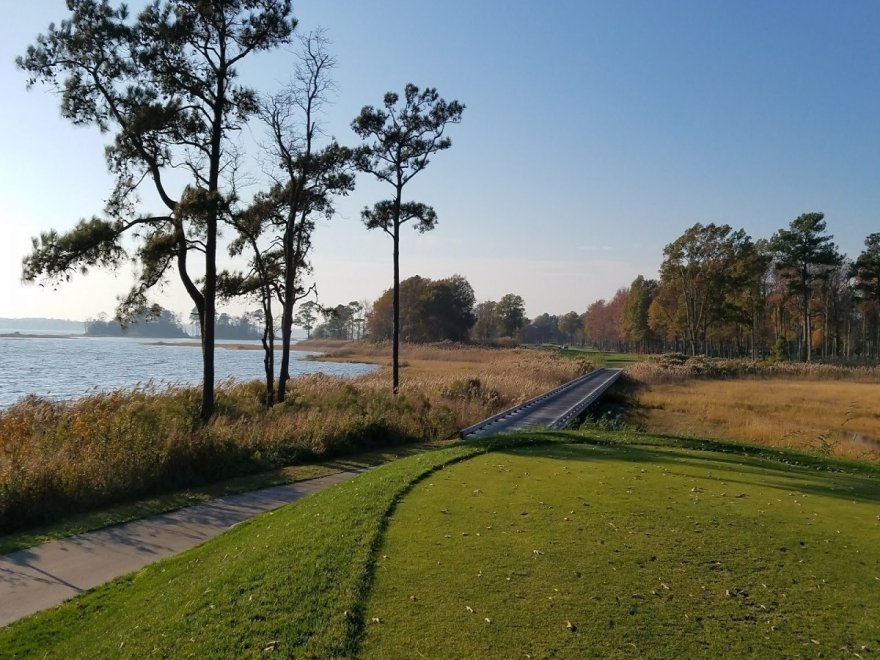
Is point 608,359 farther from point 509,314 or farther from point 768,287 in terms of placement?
point 509,314

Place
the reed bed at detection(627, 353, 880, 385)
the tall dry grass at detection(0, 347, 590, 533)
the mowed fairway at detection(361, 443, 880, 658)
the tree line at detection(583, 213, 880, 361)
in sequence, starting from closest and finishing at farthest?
the mowed fairway at detection(361, 443, 880, 658), the tall dry grass at detection(0, 347, 590, 533), the reed bed at detection(627, 353, 880, 385), the tree line at detection(583, 213, 880, 361)

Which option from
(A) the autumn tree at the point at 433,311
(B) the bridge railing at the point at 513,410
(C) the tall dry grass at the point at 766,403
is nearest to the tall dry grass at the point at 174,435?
(B) the bridge railing at the point at 513,410

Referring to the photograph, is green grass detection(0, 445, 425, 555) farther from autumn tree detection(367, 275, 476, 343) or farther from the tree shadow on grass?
autumn tree detection(367, 275, 476, 343)

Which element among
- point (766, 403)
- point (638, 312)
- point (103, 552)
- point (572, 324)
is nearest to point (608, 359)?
point (638, 312)

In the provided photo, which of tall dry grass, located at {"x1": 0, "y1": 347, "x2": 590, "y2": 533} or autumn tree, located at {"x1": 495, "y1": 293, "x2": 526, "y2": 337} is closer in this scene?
tall dry grass, located at {"x1": 0, "y1": 347, "x2": 590, "y2": 533}

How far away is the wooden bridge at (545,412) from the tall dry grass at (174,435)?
1230 mm

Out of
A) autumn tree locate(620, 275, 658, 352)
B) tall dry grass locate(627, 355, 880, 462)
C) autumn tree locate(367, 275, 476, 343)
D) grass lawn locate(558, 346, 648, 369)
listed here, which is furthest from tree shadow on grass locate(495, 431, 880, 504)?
autumn tree locate(367, 275, 476, 343)

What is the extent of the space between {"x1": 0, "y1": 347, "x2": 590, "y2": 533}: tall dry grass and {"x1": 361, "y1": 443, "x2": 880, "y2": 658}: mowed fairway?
18.5ft

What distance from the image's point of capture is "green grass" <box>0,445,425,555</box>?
27.5 ft

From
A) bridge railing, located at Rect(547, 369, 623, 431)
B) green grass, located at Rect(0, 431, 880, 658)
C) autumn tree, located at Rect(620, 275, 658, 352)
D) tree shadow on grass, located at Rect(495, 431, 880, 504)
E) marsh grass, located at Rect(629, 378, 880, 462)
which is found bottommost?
marsh grass, located at Rect(629, 378, 880, 462)

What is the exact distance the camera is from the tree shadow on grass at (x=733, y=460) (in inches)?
381

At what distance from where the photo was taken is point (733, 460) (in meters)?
12.7

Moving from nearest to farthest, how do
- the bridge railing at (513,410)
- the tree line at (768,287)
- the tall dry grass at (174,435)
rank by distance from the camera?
the tall dry grass at (174,435)
the bridge railing at (513,410)
the tree line at (768,287)

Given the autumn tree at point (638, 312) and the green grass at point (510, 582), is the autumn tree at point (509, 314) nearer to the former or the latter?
the autumn tree at point (638, 312)
